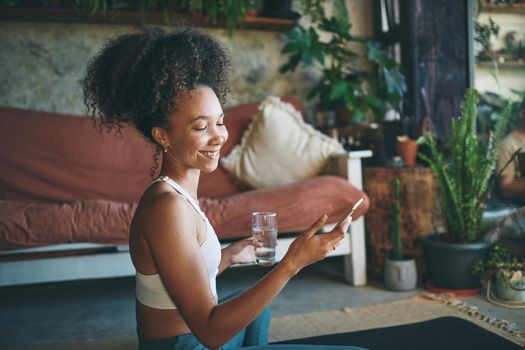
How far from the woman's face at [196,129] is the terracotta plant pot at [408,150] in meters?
1.90

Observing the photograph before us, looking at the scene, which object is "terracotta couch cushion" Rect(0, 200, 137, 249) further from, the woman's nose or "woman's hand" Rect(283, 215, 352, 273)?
"woman's hand" Rect(283, 215, 352, 273)

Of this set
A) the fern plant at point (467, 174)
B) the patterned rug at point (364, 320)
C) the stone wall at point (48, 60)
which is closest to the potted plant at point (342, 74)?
the stone wall at point (48, 60)

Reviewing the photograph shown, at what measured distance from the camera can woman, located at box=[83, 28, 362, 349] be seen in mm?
958

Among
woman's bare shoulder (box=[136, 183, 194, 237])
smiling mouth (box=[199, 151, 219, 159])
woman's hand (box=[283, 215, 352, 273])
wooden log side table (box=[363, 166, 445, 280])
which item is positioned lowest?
wooden log side table (box=[363, 166, 445, 280])

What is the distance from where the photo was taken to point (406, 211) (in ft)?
8.78

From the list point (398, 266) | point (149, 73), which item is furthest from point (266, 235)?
point (398, 266)

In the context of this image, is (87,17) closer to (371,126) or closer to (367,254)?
(371,126)

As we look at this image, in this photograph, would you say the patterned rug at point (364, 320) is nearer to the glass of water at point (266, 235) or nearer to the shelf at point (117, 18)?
the glass of water at point (266, 235)

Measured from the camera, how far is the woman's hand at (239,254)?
55.6 inches

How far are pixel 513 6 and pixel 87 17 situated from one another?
2.77 metres

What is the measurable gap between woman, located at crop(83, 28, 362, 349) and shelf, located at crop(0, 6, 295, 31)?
6.40 ft

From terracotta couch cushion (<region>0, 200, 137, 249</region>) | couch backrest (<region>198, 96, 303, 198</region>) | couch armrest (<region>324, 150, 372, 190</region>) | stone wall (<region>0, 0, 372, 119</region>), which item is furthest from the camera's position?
stone wall (<region>0, 0, 372, 119</region>)

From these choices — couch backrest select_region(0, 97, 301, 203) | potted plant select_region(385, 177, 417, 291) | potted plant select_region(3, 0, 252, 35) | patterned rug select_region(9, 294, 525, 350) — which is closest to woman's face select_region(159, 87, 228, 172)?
patterned rug select_region(9, 294, 525, 350)

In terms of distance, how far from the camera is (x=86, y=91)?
1.27 m
